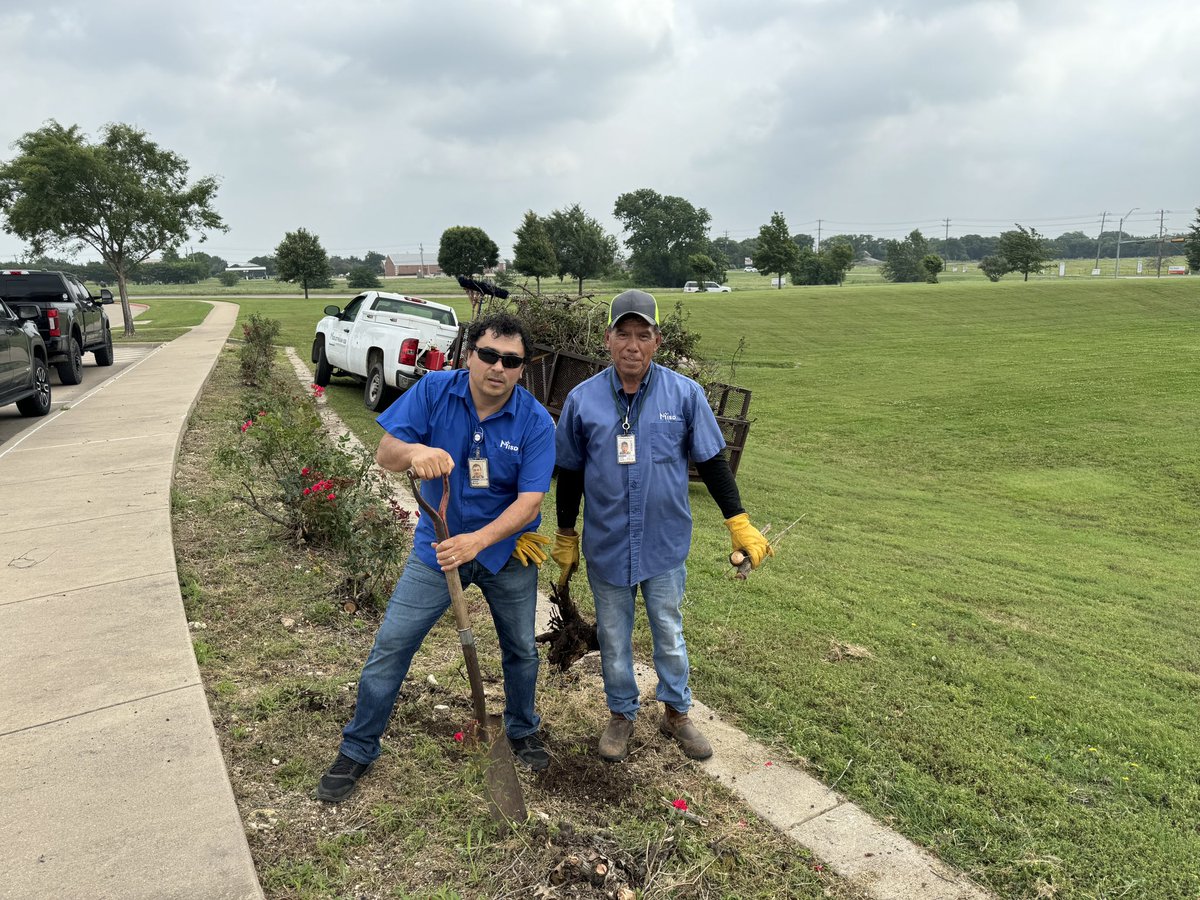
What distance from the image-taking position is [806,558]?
6496 millimetres

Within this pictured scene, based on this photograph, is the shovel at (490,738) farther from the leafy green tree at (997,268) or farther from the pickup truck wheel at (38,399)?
the leafy green tree at (997,268)

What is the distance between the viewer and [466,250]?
251 ft

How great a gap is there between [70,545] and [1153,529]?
32.0 feet

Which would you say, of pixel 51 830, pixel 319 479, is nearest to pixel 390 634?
pixel 51 830

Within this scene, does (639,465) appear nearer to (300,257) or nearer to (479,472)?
(479,472)

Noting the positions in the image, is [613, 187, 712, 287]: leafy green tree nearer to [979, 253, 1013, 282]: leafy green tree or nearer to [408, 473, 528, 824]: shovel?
[979, 253, 1013, 282]: leafy green tree

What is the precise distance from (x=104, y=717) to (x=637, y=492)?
7.41ft

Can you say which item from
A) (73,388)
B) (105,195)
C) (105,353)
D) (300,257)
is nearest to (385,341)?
(73,388)

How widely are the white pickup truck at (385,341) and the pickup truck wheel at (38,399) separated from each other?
416cm

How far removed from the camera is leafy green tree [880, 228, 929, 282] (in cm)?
9206

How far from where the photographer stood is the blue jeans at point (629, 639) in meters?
3.41

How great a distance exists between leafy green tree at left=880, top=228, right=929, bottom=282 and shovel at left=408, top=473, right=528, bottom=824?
308 ft

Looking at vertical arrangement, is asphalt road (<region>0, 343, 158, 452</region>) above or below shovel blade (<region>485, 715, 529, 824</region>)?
above

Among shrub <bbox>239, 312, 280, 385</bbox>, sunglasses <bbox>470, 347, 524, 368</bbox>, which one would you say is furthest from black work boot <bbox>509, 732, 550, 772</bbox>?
shrub <bbox>239, 312, 280, 385</bbox>
